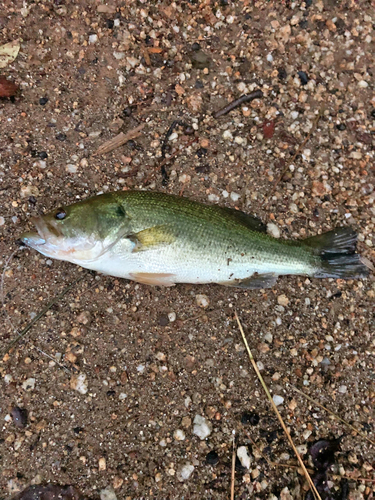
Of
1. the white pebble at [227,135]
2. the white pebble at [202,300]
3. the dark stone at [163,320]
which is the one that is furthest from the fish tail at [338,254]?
the dark stone at [163,320]

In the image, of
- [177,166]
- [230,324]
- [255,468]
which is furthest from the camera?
[177,166]

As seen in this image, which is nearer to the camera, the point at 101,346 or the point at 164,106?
the point at 101,346

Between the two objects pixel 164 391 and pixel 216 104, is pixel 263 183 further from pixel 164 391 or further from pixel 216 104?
Answer: pixel 164 391

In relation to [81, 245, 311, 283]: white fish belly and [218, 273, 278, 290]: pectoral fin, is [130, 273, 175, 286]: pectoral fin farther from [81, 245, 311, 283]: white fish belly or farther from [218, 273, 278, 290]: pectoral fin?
[218, 273, 278, 290]: pectoral fin

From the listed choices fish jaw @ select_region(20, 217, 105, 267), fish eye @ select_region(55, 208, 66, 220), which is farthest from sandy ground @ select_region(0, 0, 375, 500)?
fish eye @ select_region(55, 208, 66, 220)

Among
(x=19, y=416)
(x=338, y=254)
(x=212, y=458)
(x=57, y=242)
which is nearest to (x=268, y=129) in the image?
(x=338, y=254)

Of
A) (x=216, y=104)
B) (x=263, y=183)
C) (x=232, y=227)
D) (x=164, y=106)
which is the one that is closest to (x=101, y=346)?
(x=232, y=227)
